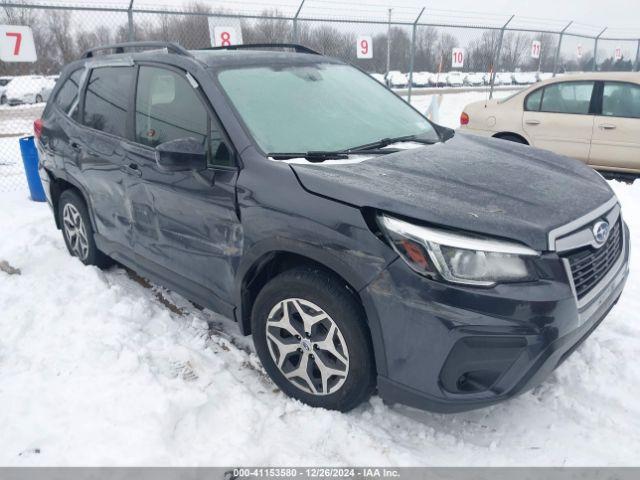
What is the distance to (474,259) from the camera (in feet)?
6.91

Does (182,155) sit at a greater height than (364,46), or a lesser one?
lesser

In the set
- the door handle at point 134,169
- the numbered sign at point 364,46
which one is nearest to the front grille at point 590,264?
the door handle at point 134,169

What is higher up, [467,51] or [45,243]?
[467,51]

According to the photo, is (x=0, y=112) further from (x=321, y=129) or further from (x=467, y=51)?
(x=321, y=129)

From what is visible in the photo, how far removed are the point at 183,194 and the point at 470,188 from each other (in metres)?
1.62

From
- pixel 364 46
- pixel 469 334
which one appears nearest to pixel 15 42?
pixel 364 46

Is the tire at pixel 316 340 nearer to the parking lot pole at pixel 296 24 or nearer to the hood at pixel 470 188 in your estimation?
the hood at pixel 470 188

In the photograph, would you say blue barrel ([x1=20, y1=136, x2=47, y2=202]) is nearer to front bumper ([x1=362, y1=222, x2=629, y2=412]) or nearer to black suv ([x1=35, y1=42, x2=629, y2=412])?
black suv ([x1=35, y1=42, x2=629, y2=412])

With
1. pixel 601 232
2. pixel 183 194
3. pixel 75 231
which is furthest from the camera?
pixel 75 231

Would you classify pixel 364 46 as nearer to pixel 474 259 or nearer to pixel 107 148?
pixel 107 148

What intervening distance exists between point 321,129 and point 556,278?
1.54 meters

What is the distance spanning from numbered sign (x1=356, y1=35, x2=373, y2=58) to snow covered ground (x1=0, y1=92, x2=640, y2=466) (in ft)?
29.5

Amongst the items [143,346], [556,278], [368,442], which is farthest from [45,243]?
[556,278]

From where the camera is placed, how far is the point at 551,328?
6.85 feet
